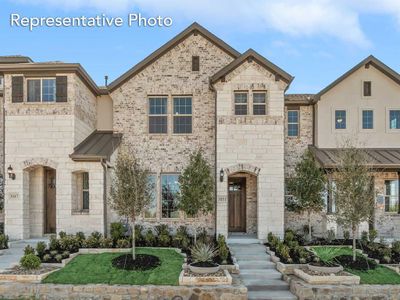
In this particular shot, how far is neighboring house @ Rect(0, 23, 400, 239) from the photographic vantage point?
47.3 feet

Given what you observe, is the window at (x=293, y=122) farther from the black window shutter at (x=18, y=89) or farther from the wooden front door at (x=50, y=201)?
the black window shutter at (x=18, y=89)

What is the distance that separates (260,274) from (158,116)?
837 centimetres

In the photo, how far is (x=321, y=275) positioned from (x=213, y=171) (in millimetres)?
7025

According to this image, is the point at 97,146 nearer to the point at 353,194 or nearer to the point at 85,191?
the point at 85,191

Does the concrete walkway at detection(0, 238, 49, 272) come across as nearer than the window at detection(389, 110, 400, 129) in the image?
Yes

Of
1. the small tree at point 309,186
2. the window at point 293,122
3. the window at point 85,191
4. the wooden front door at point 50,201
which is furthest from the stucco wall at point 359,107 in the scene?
the wooden front door at point 50,201

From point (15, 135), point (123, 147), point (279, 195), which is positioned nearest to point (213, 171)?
point (279, 195)

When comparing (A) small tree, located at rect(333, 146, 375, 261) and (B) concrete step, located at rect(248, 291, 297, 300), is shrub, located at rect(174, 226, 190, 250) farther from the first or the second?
(A) small tree, located at rect(333, 146, 375, 261)

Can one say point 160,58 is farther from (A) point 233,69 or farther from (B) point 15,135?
(B) point 15,135

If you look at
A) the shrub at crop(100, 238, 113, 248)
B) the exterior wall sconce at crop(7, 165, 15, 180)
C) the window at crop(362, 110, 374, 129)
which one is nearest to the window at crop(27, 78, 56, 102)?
the exterior wall sconce at crop(7, 165, 15, 180)

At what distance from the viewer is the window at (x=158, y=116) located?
16.1 meters

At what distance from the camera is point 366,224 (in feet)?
51.2

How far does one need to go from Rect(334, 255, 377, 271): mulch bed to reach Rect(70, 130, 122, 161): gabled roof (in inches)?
369

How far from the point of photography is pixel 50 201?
15.6 m
